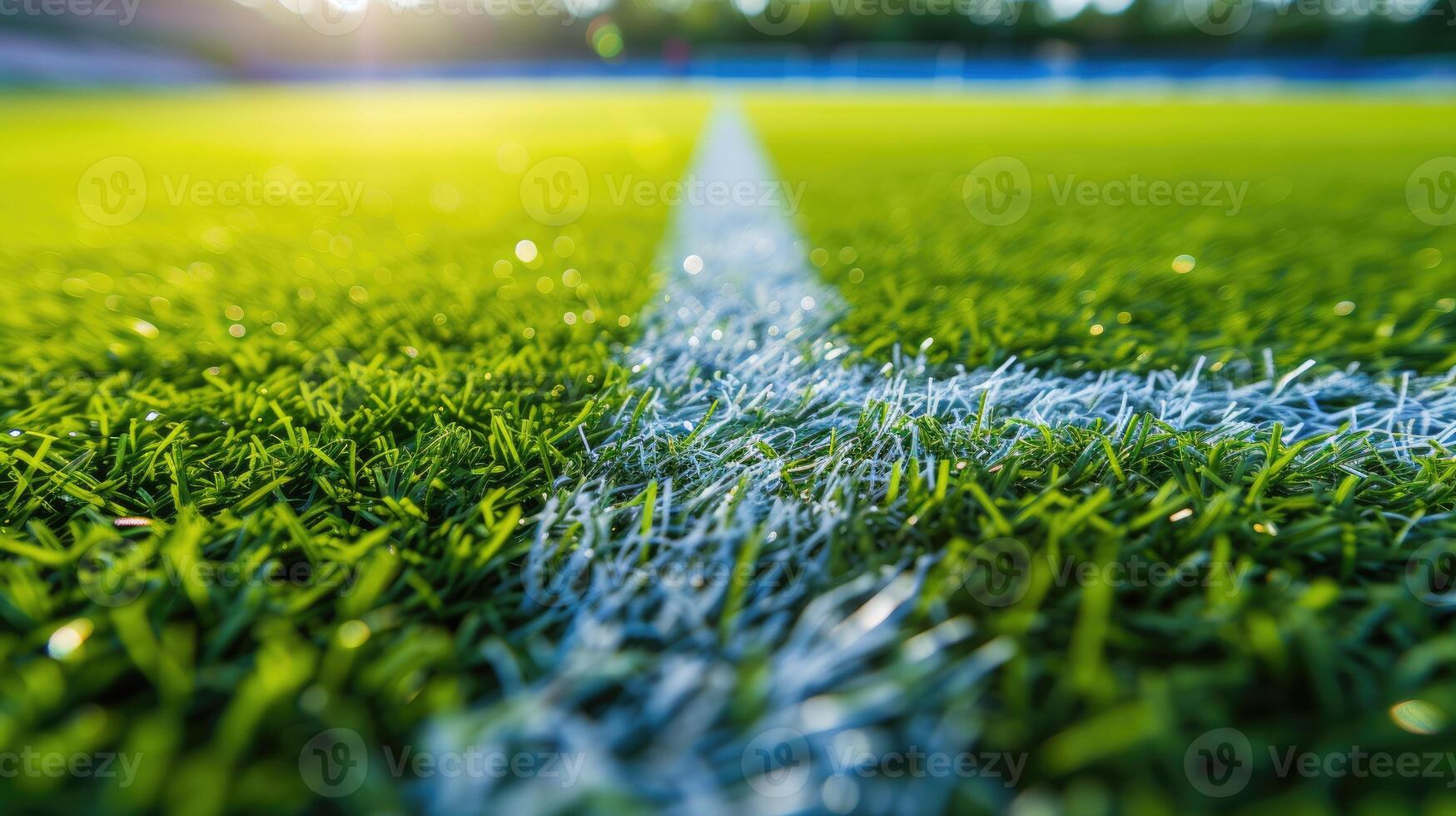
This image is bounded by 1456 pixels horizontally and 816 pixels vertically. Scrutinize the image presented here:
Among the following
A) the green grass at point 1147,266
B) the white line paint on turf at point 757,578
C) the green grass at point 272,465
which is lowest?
the green grass at point 1147,266

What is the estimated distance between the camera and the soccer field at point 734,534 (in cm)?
42

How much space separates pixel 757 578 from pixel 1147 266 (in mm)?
1599

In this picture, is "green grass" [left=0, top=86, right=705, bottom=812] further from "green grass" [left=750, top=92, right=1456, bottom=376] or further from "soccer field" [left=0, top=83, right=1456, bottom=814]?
"green grass" [left=750, top=92, right=1456, bottom=376]

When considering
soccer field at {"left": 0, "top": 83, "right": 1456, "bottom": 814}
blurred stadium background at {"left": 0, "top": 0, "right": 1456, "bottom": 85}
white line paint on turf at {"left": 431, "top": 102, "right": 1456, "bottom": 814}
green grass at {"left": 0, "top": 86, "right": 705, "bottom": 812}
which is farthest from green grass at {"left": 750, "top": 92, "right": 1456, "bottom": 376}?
blurred stadium background at {"left": 0, "top": 0, "right": 1456, "bottom": 85}

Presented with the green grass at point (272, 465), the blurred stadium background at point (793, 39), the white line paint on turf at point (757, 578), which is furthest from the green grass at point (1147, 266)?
the blurred stadium background at point (793, 39)

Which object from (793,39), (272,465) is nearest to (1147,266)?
(272,465)

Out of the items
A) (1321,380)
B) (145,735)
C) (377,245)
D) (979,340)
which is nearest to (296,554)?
(145,735)

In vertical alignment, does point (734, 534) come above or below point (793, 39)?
below

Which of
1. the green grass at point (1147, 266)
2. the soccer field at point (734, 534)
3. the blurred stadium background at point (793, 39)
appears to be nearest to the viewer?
the soccer field at point (734, 534)

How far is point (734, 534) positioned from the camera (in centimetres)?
65

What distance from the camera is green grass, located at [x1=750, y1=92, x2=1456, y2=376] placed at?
115 cm

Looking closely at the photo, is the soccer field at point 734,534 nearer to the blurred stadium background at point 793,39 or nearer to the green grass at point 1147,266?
the green grass at point 1147,266

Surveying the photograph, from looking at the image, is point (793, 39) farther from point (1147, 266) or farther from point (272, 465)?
point (272, 465)

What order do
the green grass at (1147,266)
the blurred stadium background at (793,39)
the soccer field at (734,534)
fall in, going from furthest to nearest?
the blurred stadium background at (793,39), the green grass at (1147,266), the soccer field at (734,534)
